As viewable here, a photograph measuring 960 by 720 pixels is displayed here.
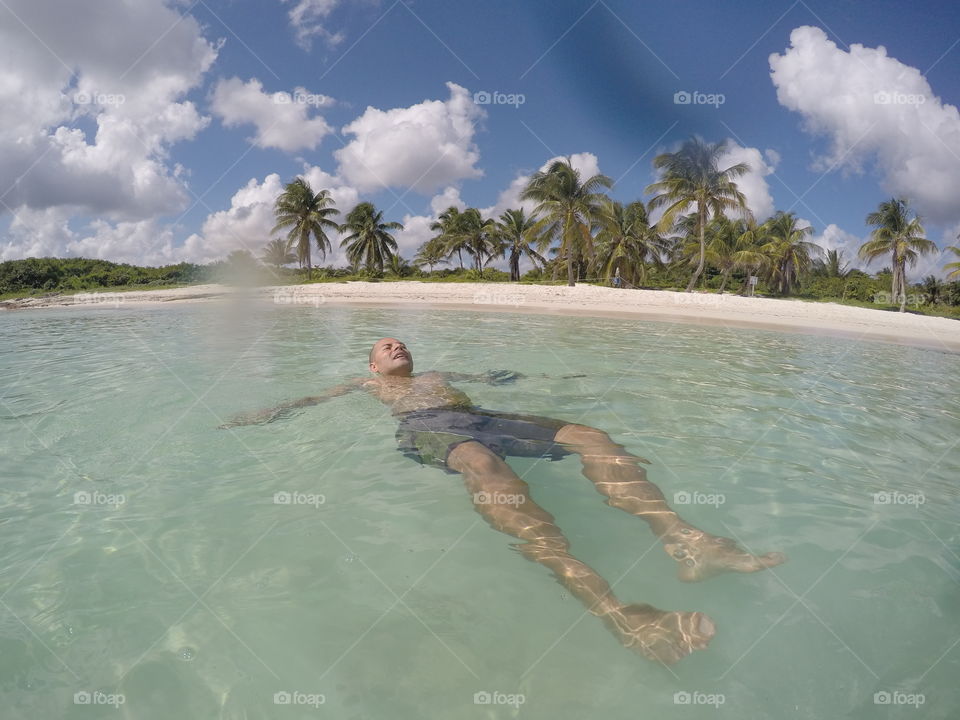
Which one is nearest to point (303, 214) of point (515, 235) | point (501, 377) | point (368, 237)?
point (368, 237)

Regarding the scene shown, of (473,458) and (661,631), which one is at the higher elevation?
(473,458)

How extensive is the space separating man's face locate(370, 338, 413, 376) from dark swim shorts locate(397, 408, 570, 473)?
105 centimetres

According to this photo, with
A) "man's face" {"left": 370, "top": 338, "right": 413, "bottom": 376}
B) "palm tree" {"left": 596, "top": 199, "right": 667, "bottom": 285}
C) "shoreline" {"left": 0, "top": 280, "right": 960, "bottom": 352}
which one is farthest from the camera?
"palm tree" {"left": 596, "top": 199, "right": 667, "bottom": 285}

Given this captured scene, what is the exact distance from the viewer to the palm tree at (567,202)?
33.3 m

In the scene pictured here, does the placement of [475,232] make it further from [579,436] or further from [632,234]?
[579,436]

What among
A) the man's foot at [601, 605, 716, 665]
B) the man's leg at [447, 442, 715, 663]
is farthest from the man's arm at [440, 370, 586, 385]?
the man's foot at [601, 605, 716, 665]

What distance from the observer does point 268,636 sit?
2193mm

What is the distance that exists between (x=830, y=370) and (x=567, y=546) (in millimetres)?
8492

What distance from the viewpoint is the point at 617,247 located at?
41.5 meters

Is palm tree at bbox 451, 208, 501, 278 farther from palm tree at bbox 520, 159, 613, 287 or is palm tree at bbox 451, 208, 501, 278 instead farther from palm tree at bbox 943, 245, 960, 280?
palm tree at bbox 943, 245, 960, 280

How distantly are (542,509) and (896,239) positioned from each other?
46.9 meters

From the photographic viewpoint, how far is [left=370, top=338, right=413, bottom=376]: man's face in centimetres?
527

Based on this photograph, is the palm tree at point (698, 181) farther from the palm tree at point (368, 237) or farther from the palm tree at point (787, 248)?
the palm tree at point (368, 237)

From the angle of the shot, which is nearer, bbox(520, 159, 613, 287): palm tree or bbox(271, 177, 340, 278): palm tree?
bbox(520, 159, 613, 287): palm tree
